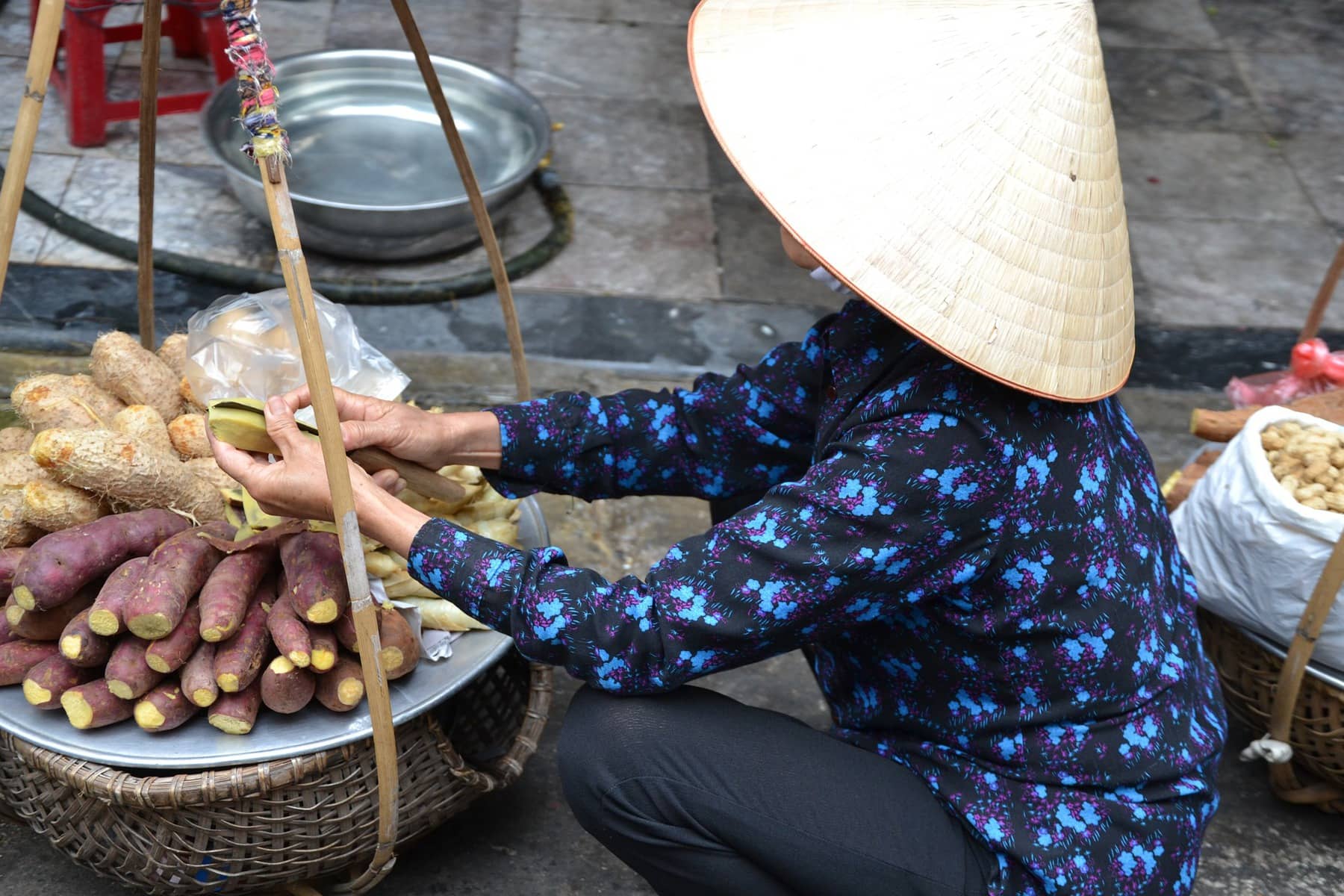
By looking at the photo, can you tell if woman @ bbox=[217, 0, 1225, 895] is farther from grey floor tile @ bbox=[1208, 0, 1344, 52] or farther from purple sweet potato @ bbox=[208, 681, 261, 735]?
grey floor tile @ bbox=[1208, 0, 1344, 52]

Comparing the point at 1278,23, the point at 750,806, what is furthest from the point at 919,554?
the point at 1278,23

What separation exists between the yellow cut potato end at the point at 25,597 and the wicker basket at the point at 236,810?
0.53 feet

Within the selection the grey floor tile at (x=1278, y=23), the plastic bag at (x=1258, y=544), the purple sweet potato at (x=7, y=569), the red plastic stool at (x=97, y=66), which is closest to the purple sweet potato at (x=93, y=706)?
the purple sweet potato at (x=7, y=569)

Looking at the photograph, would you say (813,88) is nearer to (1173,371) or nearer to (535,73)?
(1173,371)

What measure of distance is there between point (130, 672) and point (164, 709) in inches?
2.3

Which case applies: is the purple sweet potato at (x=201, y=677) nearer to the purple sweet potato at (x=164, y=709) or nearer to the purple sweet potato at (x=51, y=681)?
the purple sweet potato at (x=164, y=709)

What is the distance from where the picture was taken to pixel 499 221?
136 inches

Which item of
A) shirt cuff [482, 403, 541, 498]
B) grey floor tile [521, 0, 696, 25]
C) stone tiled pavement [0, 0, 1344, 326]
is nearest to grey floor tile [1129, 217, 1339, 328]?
stone tiled pavement [0, 0, 1344, 326]

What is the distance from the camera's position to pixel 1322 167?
4.20m

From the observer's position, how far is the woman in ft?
4.26

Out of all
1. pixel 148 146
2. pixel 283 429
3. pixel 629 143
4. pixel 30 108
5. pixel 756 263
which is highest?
pixel 30 108

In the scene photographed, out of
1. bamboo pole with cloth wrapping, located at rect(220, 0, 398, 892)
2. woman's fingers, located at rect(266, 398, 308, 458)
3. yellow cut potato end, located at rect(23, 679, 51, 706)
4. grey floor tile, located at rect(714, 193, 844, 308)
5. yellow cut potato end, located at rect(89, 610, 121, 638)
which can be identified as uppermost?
bamboo pole with cloth wrapping, located at rect(220, 0, 398, 892)

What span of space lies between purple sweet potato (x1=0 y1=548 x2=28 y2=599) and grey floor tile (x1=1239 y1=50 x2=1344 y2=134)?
4299 millimetres

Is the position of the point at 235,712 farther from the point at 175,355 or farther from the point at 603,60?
the point at 603,60
